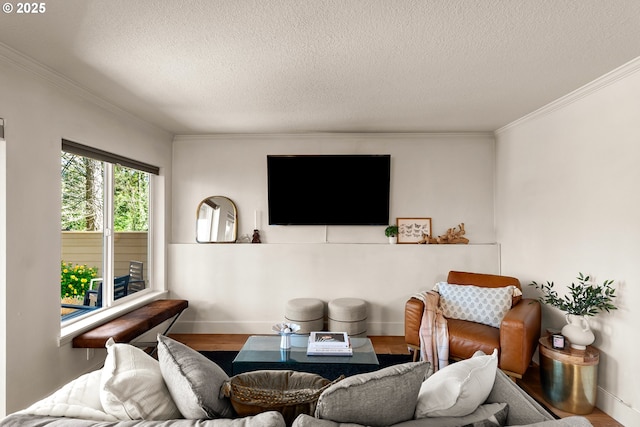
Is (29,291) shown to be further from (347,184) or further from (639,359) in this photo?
(639,359)

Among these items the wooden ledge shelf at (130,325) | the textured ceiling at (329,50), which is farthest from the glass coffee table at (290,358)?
the textured ceiling at (329,50)

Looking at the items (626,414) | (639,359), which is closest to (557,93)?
(639,359)

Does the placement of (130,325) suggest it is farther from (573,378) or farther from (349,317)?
(573,378)

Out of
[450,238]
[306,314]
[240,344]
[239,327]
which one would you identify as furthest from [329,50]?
[239,327]

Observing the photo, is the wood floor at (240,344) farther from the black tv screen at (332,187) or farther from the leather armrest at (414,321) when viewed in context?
the black tv screen at (332,187)

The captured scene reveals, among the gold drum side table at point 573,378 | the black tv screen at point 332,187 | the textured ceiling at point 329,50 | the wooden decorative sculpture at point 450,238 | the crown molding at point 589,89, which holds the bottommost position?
the gold drum side table at point 573,378

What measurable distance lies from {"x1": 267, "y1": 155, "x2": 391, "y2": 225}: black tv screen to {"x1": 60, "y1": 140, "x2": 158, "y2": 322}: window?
1.51 metres

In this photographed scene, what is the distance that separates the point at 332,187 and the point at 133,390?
3.33 m

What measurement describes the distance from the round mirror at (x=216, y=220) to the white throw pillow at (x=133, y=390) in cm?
308

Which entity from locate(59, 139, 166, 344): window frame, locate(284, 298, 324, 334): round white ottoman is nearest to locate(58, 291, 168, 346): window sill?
locate(59, 139, 166, 344): window frame

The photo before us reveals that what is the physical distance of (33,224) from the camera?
2477mm

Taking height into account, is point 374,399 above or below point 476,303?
above

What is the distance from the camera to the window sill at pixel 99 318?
111 inches

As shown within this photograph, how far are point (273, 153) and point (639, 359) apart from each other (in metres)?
3.82
